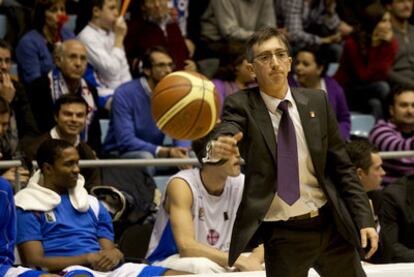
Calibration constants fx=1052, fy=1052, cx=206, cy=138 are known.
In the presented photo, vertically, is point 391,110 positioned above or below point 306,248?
below

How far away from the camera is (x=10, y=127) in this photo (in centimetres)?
643

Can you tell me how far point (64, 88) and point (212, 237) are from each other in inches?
72.4

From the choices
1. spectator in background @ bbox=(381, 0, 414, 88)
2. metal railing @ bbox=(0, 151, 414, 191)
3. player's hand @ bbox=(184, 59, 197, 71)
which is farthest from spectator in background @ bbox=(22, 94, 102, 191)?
spectator in background @ bbox=(381, 0, 414, 88)

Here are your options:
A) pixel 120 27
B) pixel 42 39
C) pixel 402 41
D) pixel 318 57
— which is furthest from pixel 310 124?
pixel 402 41

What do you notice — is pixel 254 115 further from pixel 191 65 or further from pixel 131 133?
pixel 191 65

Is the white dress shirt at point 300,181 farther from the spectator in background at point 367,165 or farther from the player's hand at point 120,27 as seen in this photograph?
the player's hand at point 120,27

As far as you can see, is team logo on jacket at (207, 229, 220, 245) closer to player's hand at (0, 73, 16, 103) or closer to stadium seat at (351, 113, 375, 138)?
player's hand at (0, 73, 16, 103)

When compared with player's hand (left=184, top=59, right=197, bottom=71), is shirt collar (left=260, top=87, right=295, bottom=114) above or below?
above

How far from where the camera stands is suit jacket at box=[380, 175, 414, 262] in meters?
Result: 5.75

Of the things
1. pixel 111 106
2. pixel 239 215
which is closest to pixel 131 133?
pixel 111 106

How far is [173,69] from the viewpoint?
7.55 meters

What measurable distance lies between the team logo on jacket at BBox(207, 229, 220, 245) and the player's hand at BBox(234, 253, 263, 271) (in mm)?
327

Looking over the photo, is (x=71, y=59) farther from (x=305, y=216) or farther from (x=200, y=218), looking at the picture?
(x=305, y=216)

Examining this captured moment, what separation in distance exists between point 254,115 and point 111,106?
10.4ft
